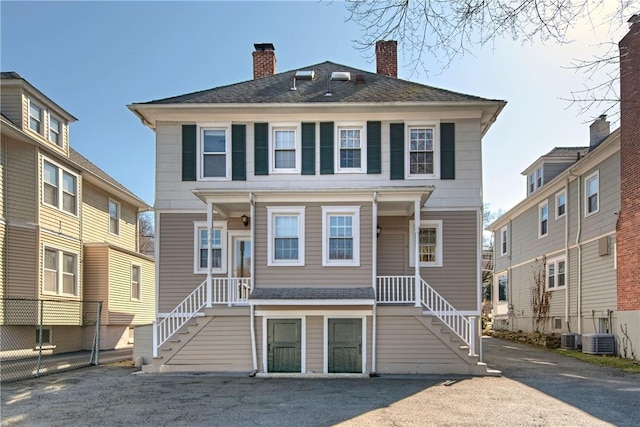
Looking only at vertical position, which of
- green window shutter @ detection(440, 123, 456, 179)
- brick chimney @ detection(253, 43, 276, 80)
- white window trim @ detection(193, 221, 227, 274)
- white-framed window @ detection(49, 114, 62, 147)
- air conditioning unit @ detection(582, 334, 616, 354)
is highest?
brick chimney @ detection(253, 43, 276, 80)

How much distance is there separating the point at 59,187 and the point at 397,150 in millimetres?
10681

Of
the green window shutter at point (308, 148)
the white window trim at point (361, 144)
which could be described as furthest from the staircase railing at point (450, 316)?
the green window shutter at point (308, 148)

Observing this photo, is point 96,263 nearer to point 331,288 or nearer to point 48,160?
point 48,160

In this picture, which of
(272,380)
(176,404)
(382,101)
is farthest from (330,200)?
(176,404)

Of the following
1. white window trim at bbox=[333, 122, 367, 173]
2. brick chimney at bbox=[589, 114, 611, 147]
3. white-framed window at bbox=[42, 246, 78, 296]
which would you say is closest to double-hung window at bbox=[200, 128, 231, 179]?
white window trim at bbox=[333, 122, 367, 173]

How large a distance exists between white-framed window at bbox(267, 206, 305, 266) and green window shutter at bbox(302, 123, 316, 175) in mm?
1909

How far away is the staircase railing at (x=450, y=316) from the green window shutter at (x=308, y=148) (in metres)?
4.22

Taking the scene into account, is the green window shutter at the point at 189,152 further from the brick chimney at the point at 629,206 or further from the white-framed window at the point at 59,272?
the brick chimney at the point at 629,206

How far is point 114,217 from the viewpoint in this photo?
2078 cm

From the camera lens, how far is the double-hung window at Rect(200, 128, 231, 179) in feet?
45.4

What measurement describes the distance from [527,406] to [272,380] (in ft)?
16.6

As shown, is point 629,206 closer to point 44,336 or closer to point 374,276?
point 374,276

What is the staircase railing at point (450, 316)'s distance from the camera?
11530 millimetres

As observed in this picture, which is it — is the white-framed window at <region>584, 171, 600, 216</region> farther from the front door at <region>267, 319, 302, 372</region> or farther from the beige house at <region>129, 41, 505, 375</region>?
the front door at <region>267, 319, 302, 372</region>
